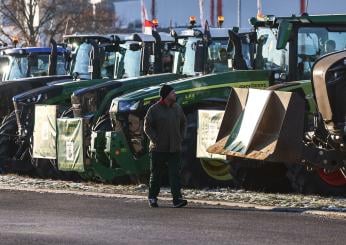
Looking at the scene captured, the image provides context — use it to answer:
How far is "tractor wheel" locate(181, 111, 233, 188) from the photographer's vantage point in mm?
18547

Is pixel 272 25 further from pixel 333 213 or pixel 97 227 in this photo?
pixel 97 227

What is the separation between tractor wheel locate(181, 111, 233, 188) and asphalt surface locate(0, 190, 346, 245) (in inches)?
Result: 77.3

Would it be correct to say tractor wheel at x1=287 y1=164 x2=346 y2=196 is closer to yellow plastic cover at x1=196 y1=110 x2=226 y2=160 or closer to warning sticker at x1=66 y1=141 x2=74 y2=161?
yellow plastic cover at x1=196 y1=110 x2=226 y2=160

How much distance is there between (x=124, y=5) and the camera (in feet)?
250

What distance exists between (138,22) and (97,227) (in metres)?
59.2

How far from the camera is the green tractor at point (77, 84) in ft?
73.9

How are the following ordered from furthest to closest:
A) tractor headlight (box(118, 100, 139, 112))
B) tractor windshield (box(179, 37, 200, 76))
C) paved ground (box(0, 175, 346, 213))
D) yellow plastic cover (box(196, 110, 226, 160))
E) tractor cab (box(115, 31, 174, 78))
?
tractor cab (box(115, 31, 174, 78)) < tractor windshield (box(179, 37, 200, 76)) < tractor headlight (box(118, 100, 139, 112)) < yellow plastic cover (box(196, 110, 226, 160)) < paved ground (box(0, 175, 346, 213))

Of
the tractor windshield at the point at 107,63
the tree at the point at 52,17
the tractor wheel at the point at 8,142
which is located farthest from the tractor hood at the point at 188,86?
the tree at the point at 52,17

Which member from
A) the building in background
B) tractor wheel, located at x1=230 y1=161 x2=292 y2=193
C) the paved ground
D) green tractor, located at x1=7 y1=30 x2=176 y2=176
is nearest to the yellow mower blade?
the paved ground

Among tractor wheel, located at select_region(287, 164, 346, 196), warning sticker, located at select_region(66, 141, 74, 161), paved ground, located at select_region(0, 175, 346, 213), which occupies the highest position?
warning sticker, located at select_region(66, 141, 74, 161)

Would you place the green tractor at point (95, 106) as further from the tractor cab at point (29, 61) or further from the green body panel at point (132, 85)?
the tractor cab at point (29, 61)

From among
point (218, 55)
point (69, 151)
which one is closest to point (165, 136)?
point (218, 55)

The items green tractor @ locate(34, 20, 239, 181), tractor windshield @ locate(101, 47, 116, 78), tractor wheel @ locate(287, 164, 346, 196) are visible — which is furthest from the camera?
tractor windshield @ locate(101, 47, 116, 78)

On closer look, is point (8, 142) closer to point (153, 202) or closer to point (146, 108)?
point (146, 108)
